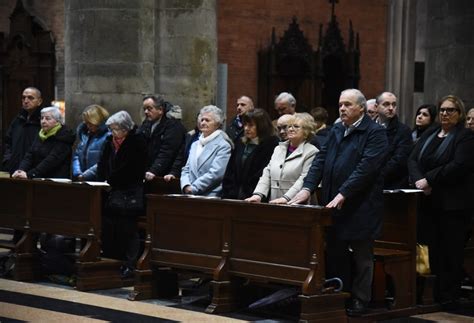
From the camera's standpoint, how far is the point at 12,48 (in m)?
20.0

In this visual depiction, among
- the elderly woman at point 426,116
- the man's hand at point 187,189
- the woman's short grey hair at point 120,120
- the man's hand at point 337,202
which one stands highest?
the elderly woman at point 426,116

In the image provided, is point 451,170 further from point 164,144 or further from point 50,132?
point 50,132

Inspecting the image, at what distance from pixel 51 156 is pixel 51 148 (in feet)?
0.31

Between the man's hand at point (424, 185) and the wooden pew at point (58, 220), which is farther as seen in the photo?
the wooden pew at point (58, 220)

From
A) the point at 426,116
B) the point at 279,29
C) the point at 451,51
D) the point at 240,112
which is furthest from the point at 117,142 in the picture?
the point at 279,29

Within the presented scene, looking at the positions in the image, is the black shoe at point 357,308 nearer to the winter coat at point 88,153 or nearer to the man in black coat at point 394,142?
the man in black coat at point 394,142

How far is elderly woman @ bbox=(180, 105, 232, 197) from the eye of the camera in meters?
9.70

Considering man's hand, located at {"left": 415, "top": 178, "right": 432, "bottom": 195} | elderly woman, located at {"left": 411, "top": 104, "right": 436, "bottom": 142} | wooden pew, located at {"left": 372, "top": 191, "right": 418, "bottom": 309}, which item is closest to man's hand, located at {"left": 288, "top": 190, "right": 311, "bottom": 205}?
wooden pew, located at {"left": 372, "top": 191, "right": 418, "bottom": 309}

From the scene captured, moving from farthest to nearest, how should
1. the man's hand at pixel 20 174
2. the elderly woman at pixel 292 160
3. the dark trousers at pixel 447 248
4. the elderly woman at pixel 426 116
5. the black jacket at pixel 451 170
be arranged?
the man's hand at pixel 20 174
the elderly woman at pixel 426 116
the dark trousers at pixel 447 248
the black jacket at pixel 451 170
the elderly woman at pixel 292 160

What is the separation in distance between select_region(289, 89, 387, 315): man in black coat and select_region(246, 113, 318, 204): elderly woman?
232 millimetres

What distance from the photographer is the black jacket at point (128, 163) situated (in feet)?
33.3

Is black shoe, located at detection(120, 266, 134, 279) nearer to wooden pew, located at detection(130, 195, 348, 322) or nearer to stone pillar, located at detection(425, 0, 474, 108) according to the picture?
wooden pew, located at detection(130, 195, 348, 322)

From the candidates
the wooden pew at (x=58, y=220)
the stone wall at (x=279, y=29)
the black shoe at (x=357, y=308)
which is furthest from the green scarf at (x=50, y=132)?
the stone wall at (x=279, y=29)

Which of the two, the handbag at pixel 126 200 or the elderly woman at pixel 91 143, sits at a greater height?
the elderly woman at pixel 91 143
